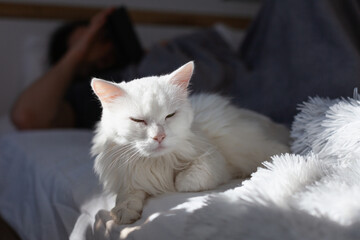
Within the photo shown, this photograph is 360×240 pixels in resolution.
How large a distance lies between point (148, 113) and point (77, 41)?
1.33m

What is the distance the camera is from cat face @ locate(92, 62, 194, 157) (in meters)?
0.72

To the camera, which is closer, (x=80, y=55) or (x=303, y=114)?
(x=303, y=114)

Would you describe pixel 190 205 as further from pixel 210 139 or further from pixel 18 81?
pixel 18 81

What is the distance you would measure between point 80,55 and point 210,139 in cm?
106

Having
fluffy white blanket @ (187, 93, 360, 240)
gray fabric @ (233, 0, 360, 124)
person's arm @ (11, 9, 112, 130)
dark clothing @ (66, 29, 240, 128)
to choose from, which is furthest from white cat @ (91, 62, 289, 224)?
person's arm @ (11, 9, 112, 130)

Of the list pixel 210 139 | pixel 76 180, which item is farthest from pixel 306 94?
pixel 76 180

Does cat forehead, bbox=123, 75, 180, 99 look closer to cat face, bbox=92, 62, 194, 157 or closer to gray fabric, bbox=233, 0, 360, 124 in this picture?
cat face, bbox=92, 62, 194, 157

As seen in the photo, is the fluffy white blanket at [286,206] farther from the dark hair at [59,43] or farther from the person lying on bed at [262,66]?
the dark hair at [59,43]

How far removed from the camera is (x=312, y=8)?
129cm

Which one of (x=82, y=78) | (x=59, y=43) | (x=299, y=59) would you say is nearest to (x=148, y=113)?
(x=299, y=59)

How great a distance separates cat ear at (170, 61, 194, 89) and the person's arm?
104cm

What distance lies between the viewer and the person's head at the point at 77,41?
191cm

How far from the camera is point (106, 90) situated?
0.74 m

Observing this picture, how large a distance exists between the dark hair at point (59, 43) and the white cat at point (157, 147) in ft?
4.39
